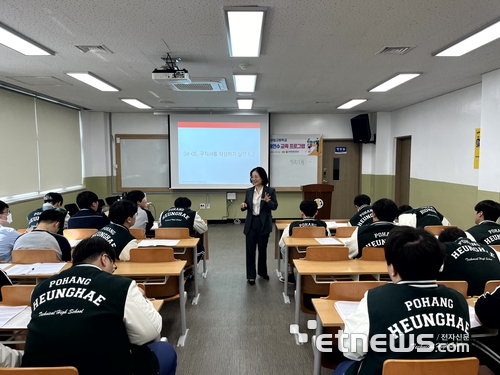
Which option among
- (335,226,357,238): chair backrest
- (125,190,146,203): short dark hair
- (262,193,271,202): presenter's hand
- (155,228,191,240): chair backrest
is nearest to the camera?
(155,228,191,240): chair backrest

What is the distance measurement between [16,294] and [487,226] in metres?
3.67

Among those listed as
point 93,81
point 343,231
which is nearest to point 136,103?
point 93,81

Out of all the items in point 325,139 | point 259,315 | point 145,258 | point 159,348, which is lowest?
point 259,315

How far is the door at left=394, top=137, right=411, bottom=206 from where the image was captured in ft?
23.6

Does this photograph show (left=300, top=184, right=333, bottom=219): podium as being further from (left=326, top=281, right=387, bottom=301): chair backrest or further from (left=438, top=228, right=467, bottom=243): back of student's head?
(left=326, top=281, right=387, bottom=301): chair backrest

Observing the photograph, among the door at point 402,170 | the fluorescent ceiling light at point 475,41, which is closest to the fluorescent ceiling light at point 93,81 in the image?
the fluorescent ceiling light at point 475,41

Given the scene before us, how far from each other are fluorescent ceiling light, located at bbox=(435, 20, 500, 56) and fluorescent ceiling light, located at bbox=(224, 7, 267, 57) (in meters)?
2.01

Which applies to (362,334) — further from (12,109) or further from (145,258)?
(12,109)

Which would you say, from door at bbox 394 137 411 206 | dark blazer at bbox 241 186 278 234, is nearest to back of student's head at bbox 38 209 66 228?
dark blazer at bbox 241 186 278 234

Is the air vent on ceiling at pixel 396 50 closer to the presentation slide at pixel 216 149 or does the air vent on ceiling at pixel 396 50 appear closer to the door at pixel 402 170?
the door at pixel 402 170

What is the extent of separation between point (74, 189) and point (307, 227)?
19.2 ft

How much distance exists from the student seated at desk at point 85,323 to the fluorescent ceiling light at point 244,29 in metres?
2.14

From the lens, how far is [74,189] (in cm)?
716

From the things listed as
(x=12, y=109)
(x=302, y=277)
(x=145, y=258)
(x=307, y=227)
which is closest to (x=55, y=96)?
(x=12, y=109)
